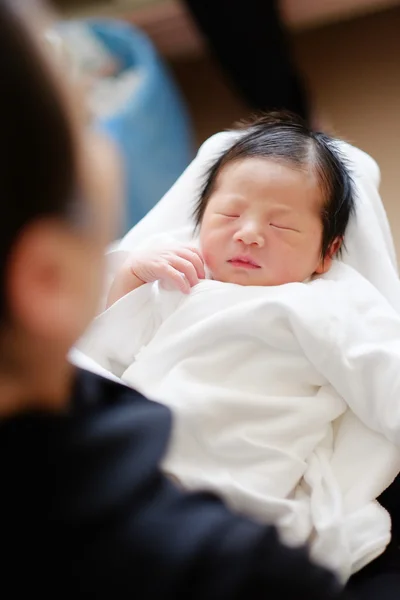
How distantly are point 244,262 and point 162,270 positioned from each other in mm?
114

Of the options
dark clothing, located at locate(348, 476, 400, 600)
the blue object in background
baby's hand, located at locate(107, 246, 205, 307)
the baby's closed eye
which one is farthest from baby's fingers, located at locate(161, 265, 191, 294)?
the blue object in background

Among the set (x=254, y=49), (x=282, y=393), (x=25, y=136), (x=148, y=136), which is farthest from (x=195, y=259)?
(x=254, y=49)

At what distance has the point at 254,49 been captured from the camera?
67.9 inches

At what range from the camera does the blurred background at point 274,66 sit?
5.65ft

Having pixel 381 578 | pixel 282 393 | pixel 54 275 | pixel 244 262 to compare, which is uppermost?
pixel 54 275

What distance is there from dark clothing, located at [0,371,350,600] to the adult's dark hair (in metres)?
0.13

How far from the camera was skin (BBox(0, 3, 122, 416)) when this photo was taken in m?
0.43

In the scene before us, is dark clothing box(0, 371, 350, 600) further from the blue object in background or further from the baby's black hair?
the blue object in background

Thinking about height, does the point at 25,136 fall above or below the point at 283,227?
above

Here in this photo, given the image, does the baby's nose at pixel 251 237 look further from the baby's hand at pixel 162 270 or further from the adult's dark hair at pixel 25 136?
the adult's dark hair at pixel 25 136

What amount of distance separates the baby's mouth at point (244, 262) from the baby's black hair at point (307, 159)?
112 millimetres

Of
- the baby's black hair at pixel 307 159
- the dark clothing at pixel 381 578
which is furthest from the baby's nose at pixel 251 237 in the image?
the dark clothing at pixel 381 578

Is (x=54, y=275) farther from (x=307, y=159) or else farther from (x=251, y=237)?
(x=307, y=159)

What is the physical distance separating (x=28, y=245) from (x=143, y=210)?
4.14 ft
